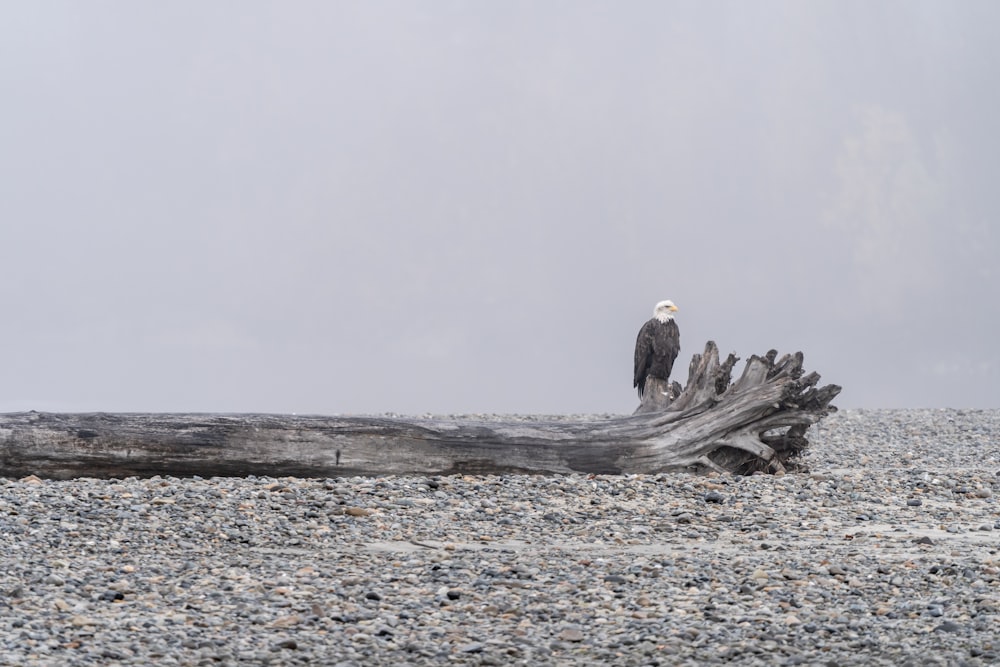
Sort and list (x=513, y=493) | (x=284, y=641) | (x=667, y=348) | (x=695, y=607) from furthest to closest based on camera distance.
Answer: (x=667, y=348) < (x=513, y=493) < (x=695, y=607) < (x=284, y=641)

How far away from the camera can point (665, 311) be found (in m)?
18.1

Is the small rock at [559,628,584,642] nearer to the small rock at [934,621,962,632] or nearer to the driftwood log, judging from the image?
the small rock at [934,621,962,632]

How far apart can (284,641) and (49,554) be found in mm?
2966

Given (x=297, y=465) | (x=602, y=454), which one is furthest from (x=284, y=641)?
(x=602, y=454)

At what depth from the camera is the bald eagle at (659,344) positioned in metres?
17.8

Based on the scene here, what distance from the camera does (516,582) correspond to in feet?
25.1

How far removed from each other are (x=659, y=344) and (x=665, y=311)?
1.92ft

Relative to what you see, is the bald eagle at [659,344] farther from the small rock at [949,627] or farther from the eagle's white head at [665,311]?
the small rock at [949,627]

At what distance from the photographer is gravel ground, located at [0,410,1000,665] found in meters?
6.39

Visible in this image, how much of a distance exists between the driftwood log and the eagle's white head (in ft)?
19.0

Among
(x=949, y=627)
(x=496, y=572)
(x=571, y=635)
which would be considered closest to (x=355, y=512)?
(x=496, y=572)

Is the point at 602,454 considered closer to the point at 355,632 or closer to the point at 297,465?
the point at 297,465

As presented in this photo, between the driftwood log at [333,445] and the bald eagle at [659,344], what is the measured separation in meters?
5.54

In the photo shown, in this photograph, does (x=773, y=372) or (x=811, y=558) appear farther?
(x=773, y=372)
